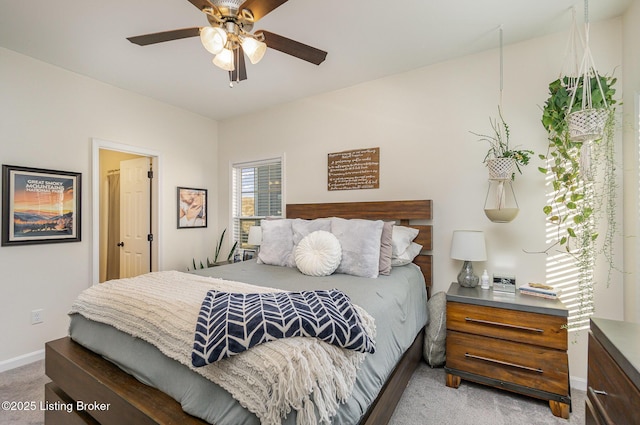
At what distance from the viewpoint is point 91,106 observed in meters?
3.10

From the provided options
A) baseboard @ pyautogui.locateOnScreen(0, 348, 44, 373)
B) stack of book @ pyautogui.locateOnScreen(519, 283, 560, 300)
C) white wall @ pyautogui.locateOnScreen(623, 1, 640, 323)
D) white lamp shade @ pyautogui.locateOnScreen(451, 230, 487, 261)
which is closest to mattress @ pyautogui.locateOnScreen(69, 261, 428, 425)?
white lamp shade @ pyautogui.locateOnScreen(451, 230, 487, 261)

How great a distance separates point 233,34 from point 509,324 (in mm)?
2589

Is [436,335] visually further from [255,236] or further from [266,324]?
[255,236]

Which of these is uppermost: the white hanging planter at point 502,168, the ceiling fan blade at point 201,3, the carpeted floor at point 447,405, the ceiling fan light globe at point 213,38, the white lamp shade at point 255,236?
the ceiling fan blade at point 201,3

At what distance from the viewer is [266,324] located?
1.07 metres

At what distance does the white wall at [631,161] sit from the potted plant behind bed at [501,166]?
1.89 ft

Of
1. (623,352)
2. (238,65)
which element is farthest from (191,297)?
(623,352)

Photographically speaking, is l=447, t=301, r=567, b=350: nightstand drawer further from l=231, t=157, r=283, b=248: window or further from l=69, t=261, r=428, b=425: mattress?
l=231, t=157, r=283, b=248: window

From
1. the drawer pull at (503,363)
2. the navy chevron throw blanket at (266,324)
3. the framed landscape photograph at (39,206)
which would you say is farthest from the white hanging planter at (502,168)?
the framed landscape photograph at (39,206)

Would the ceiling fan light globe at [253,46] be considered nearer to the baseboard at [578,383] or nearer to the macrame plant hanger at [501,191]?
the macrame plant hanger at [501,191]

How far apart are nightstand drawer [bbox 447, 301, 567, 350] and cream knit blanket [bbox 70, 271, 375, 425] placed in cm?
114

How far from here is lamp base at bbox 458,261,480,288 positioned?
2.40m

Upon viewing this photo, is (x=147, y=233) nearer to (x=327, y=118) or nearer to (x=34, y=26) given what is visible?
(x=34, y=26)

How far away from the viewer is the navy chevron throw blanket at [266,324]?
39.4 inches
